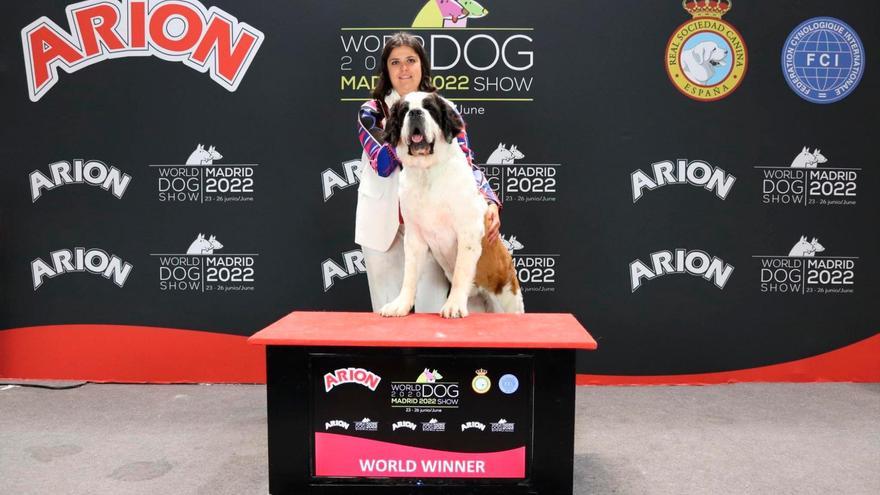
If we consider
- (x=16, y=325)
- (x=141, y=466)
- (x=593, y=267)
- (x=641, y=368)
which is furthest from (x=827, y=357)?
(x=16, y=325)

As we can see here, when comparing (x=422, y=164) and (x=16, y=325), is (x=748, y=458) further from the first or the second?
(x=16, y=325)

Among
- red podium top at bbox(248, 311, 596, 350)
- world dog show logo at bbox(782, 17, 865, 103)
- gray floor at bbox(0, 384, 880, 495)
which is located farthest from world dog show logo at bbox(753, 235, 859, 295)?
red podium top at bbox(248, 311, 596, 350)

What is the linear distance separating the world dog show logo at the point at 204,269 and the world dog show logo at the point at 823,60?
3403 millimetres

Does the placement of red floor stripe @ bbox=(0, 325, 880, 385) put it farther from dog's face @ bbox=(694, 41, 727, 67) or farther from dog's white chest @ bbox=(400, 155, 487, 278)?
dog's face @ bbox=(694, 41, 727, 67)

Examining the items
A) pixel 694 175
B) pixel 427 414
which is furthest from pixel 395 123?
pixel 694 175

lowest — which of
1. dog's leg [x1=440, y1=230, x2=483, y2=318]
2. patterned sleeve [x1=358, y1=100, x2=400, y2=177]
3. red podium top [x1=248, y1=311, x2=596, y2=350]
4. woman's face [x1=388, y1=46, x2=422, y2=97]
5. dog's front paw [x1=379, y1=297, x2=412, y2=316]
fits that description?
red podium top [x1=248, y1=311, x2=596, y2=350]

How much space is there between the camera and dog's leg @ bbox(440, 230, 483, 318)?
2.41m

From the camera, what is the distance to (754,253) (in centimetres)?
381

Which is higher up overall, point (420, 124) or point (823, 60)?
point (823, 60)

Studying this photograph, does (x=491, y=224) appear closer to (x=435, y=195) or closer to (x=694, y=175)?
(x=435, y=195)

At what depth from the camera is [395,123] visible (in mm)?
2365

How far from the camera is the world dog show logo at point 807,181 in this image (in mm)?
3789

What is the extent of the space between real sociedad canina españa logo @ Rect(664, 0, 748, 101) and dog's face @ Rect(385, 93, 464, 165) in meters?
2.00

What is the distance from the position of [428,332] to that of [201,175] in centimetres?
234
